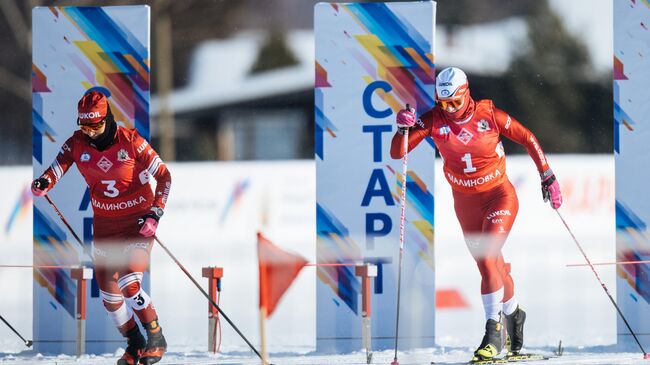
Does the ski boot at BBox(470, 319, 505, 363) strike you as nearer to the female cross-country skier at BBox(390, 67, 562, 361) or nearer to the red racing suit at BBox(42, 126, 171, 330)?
the female cross-country skier at BBox(390, 67, 562, 361)

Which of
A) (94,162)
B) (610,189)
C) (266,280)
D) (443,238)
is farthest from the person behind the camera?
(610,189)

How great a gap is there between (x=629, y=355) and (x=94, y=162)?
376 cm

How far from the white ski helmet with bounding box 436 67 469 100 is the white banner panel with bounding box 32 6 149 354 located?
221 cm

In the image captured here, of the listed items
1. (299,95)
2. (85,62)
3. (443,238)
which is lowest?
(443,238)

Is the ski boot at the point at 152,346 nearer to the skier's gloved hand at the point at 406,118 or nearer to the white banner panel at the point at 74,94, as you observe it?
the white banner panel at the point at 74,94

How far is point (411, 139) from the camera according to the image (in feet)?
27.6

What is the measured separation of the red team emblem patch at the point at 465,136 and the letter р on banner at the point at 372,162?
2.37ft

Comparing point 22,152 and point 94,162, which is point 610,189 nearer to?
point 94,162

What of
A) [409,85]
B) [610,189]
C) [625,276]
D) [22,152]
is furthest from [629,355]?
[22,152]

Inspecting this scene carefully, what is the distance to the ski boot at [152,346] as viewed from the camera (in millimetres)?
8258

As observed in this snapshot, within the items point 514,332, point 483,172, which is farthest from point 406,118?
point 514,332

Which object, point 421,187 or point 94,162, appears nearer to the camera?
point 94,162

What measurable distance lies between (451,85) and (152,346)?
2.53 meters

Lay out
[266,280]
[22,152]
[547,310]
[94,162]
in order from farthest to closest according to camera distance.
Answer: [22,152] < [547,310] < [94,162] < [266,280]
